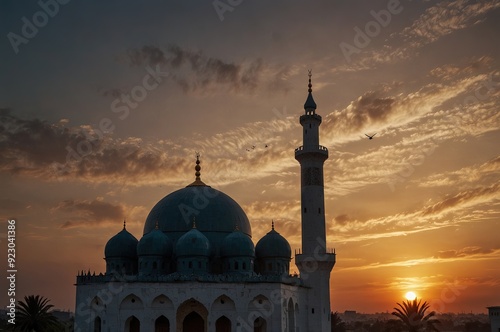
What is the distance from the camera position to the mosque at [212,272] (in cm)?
5231

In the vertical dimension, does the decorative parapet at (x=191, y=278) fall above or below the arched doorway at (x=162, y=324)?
above

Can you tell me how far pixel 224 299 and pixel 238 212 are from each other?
41.5 feet

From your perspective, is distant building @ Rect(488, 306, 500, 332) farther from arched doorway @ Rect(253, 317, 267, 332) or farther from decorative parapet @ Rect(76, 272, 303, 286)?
arched doorway @ Rect(253, 317, 267, 332)

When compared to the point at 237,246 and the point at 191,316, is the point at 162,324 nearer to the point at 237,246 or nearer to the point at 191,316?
the point at 191,316

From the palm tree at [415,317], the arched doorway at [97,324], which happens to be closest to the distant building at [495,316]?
the palm tree at [415,317]

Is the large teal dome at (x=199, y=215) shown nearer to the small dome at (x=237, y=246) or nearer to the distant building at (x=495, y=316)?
the small dome at (x=237, y=246)

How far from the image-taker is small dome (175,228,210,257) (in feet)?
181

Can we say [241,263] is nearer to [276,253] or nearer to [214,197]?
[276,253]

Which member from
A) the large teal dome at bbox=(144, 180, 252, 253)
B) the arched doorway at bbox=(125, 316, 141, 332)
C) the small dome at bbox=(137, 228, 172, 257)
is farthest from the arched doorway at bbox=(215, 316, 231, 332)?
the small dome at bbox=(137, 228, 172, 257)

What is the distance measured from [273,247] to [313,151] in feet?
32.8

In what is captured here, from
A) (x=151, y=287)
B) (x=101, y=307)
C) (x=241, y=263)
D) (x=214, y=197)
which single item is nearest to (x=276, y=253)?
(x=241, y=263)

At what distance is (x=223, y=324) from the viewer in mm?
53719

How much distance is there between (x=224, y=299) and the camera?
52.9m

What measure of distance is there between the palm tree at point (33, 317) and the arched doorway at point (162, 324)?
10.9 metres
